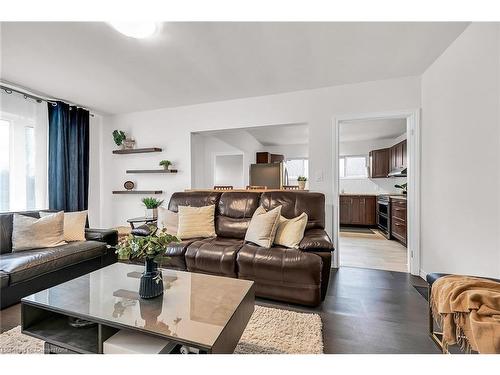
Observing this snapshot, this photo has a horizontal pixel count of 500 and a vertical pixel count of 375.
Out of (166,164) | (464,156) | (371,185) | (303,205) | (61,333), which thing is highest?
(166,164)

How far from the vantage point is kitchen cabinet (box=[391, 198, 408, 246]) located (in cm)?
404

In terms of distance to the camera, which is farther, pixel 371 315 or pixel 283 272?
pixel 283 272

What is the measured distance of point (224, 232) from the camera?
2957 millimetres

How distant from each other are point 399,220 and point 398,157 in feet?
5.11

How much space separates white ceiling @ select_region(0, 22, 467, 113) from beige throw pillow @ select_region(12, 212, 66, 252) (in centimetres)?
169

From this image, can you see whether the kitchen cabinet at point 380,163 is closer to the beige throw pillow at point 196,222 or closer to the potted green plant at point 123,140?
the beige throw pillow at point 196,222

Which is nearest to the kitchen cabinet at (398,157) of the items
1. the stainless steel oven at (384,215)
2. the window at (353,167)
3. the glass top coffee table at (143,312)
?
the stainless steel oven at (384,215)

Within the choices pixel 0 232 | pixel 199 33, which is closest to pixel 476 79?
pixel 199 33

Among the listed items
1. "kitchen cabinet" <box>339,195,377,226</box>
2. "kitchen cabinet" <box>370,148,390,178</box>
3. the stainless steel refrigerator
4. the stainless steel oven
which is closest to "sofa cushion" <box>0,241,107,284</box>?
the stainless steel refrigerator

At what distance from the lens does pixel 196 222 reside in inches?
115

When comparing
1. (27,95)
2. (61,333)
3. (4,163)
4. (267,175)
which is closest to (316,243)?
(61,333)

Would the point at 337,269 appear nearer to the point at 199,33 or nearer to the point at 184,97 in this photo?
the point at 199,33

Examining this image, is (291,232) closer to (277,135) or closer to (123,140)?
(123,140)

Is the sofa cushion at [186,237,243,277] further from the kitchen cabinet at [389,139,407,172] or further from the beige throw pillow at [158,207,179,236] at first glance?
the kitchen cabinet at [389,139,407,172]
